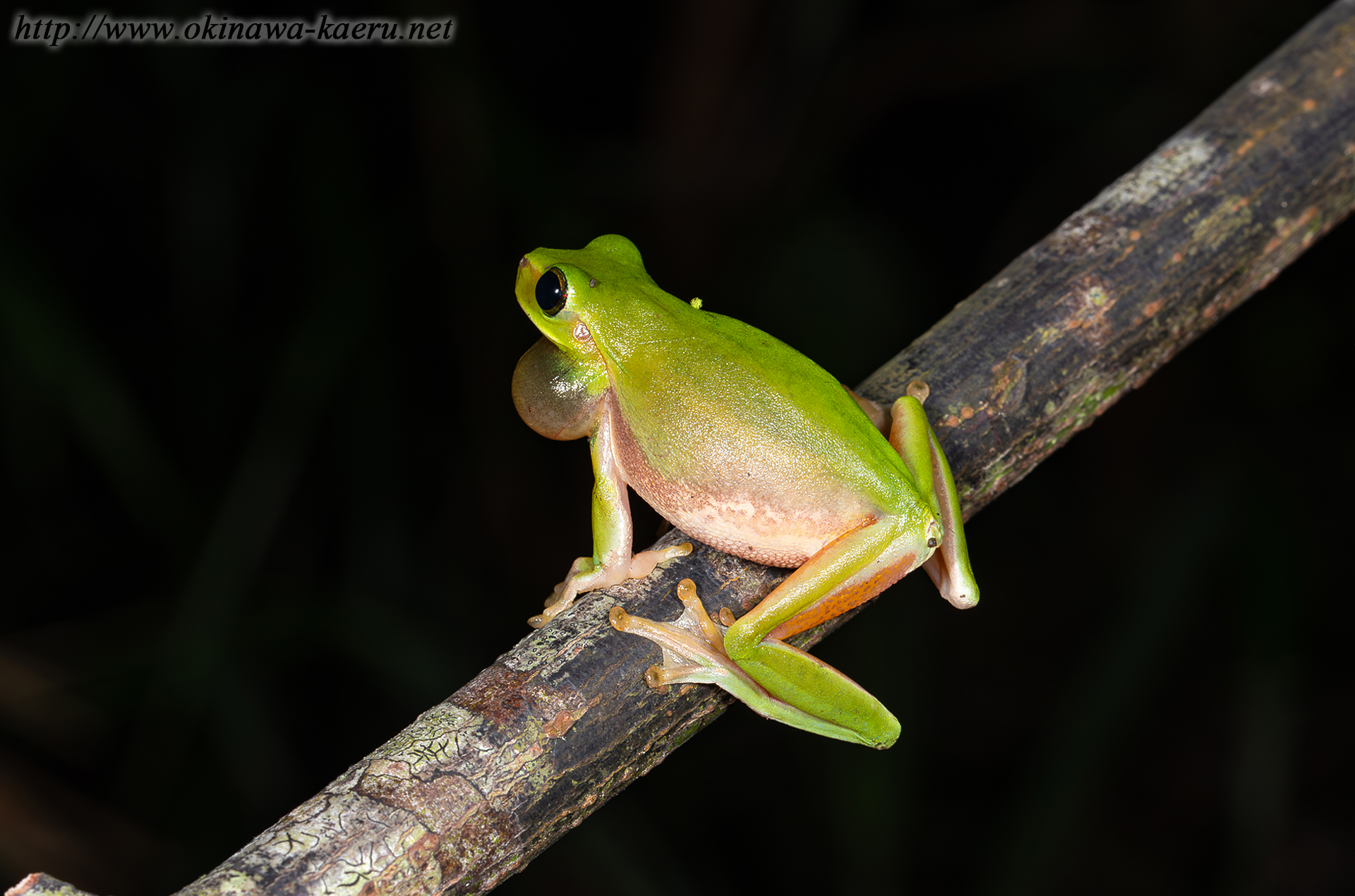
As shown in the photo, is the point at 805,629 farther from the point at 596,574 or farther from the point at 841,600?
the point at 596,574

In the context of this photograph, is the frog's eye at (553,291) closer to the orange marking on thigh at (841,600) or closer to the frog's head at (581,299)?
the frog's head at (581,299)

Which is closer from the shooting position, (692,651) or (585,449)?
(692,651)

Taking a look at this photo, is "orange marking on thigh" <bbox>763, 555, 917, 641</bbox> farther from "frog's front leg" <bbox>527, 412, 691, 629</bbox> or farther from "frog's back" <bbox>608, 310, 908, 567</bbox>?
"frog's front leg" <bbox>527, 412, 691, 629</bbox>

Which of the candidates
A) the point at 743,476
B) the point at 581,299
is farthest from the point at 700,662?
the point at 581,299

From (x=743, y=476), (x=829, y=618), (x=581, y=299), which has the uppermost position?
(x=581, y=299)

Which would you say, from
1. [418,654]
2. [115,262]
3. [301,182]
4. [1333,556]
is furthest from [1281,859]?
[115,262]

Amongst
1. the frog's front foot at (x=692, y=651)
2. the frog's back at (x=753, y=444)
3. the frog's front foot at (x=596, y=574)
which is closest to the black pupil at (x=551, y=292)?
the frog's back at (x=753, y=444)

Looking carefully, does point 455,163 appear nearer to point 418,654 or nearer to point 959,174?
point 418,654
